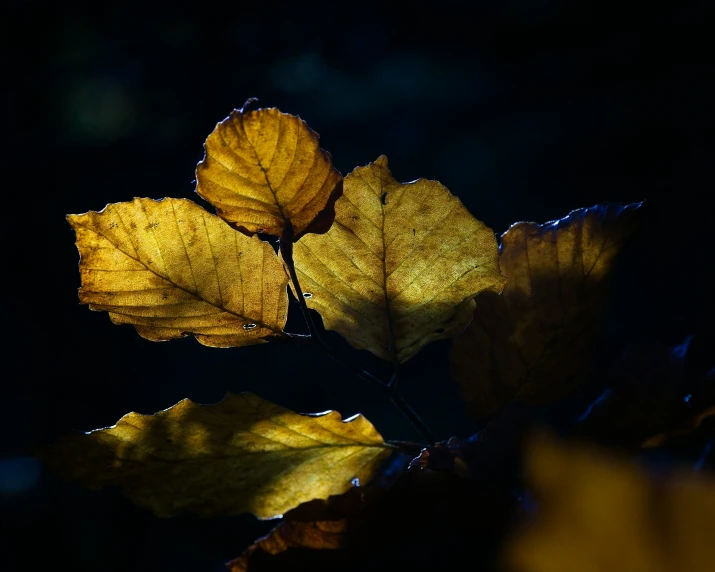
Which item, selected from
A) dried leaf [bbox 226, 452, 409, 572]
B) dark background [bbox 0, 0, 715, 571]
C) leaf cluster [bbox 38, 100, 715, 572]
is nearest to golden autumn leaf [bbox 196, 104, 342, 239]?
leaf cluster [bbox 38, 100, 715, 572]

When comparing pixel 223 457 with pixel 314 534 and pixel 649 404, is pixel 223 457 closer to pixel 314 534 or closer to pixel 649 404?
pixel 314 534

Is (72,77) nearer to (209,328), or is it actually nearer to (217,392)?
(217,392)

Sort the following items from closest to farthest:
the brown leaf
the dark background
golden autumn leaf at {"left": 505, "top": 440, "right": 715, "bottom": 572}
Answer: golden autumn leaf at {"left": 505, "top": 440, "right": 715, "bottom": 572} → the brown leaf → the dark background

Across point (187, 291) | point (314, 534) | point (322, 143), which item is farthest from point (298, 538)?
point (322, 143)

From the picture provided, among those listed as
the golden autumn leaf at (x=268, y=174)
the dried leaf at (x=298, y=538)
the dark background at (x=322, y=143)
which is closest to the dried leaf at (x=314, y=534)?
the dried leaf at (x=298, y=538)

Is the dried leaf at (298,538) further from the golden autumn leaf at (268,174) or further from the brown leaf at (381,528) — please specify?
the golden autumn leaf at (268,174)

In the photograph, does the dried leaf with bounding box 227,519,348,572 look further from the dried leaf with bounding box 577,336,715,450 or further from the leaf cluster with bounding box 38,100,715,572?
the dried leaf with bounding box 577,336,715,450
